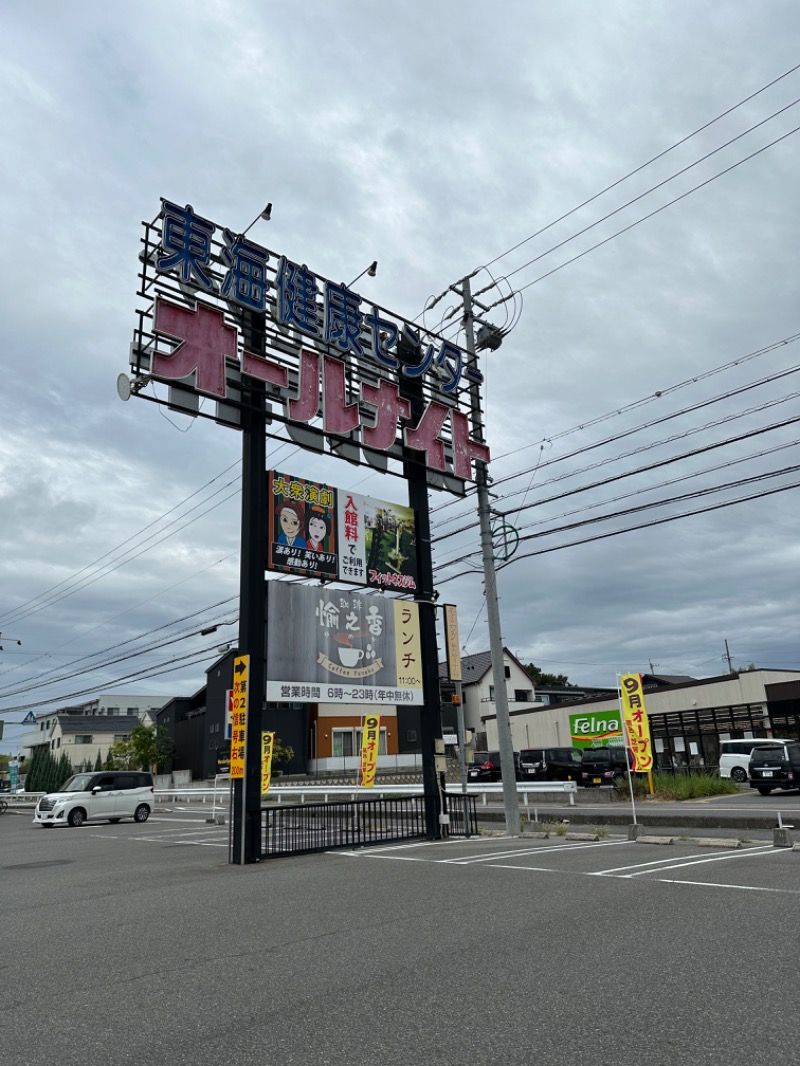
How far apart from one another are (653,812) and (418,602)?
8.64 metres

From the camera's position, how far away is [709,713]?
35.9 m

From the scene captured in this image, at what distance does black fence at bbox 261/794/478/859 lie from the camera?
1423 cm

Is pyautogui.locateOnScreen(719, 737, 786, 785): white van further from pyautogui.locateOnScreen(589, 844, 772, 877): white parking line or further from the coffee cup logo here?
the coffee cup logo

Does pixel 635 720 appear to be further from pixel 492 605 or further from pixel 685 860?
pixel 685 860

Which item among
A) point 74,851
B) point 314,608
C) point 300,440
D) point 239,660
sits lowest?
point 74,851

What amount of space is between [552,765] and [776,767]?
35.7 feet

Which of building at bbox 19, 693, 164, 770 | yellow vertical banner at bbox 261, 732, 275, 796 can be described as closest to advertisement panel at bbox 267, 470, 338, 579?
yellow vertical banner at bbox 261, 732, 275, 796

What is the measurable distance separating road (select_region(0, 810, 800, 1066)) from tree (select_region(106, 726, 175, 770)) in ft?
149

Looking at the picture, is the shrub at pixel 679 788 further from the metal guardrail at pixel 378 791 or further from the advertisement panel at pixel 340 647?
the advertisement panel at pixel 340 647

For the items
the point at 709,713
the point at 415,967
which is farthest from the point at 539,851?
the point at 709,713

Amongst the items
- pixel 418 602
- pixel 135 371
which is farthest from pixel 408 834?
pixel 135 371

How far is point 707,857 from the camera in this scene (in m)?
11.3

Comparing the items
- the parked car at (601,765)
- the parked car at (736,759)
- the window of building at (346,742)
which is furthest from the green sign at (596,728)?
the window of building at (346,742)

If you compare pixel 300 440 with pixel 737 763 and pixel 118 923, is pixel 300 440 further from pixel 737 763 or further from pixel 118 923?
pixel 737 763
